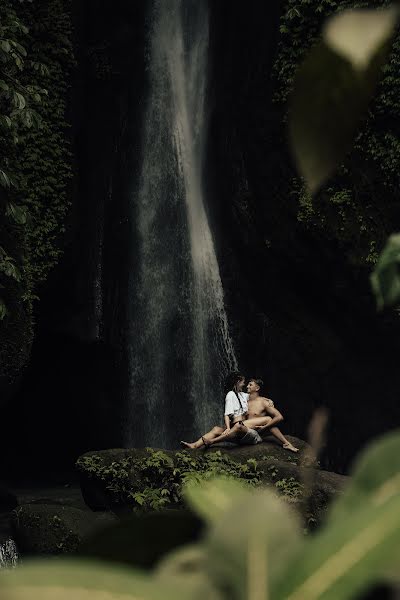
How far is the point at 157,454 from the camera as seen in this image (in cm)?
861

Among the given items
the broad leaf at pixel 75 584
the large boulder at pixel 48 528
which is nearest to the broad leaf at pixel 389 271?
the broad leaf at pixel 75 584

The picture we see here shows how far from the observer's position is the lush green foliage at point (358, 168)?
1056 centimetres

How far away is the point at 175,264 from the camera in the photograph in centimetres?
1391

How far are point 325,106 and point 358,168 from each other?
11.2m

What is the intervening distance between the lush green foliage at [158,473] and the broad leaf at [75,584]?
816 cm

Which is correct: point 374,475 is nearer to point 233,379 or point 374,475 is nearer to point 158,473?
point 158,473

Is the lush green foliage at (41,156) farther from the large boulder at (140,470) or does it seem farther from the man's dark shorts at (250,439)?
the man's dark shorts at (250,439)

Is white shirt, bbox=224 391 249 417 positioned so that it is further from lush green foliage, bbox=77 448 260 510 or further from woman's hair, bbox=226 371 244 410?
lush green foliage, bbox=77 448 260 510

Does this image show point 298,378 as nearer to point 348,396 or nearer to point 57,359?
point 348,396

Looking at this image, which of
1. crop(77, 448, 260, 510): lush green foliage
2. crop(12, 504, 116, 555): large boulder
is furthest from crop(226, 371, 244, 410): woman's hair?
→ crop(12, 504, 116, 555): large boulder

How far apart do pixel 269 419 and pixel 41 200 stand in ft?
18.6

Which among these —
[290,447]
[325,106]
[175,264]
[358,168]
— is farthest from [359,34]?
[175,264]

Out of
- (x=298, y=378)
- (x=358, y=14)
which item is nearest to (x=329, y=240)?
(x=298, y=378)

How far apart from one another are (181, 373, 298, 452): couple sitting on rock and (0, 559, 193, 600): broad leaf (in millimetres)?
9040
